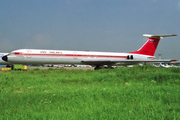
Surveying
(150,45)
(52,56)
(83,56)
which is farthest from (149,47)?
(52,56)

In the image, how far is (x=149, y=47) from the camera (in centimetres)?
3650

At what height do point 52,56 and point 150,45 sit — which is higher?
point 150,45

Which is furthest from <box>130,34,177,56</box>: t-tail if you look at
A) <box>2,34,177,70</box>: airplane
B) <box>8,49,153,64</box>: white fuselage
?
<box>8,49,153,64</box>: white fuselage

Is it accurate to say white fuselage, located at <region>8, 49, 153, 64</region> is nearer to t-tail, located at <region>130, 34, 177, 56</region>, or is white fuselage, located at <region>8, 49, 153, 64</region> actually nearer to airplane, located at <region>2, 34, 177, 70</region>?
airplane, located at <region>2, 34, 177, 70</region>

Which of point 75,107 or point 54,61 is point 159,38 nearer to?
point 54,61

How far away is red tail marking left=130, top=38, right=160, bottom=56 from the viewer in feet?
120

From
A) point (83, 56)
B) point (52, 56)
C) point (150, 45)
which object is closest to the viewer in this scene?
point (52, 56)

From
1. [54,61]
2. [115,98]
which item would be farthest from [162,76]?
[54,61]

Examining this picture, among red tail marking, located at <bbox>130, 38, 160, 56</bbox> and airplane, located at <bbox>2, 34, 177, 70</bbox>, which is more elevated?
red tail marking, located at <bbox>130, 38, 160, 56</bbox>

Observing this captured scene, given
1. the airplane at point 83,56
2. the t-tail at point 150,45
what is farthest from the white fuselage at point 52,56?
the t-tail at point 150,45

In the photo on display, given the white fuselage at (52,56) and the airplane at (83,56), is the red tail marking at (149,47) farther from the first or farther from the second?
the white fuselage at (52,56)

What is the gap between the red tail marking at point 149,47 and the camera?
120ft

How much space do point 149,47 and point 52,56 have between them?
19821 mm

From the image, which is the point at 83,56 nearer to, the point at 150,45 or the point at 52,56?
the point at 52,56
